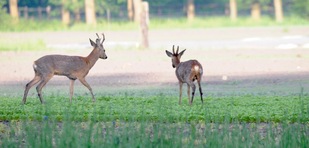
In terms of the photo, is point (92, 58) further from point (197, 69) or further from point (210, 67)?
point (210, 67)

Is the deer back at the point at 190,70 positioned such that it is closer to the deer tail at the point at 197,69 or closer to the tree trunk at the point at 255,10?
the deer tail at the point at 197,69

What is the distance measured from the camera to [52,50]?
38.6 meters

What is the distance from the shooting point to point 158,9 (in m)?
83.4

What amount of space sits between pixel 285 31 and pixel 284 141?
44.5 m

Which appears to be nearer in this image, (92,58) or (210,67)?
(92,58)

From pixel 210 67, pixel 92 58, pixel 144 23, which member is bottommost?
pixel 210 67

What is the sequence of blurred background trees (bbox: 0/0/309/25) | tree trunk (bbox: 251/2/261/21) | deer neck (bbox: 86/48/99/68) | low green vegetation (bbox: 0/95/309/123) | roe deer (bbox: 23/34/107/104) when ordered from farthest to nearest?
tree trunk (bbox: 251/2/261/21) → blurred background trees (bbox: 0/0/309/25) → deer neck (bbox: 86/48/99/68) → roe deer (bbox: 23/34/107/104) → low green vegetation (bbox: 0/95/309/123)

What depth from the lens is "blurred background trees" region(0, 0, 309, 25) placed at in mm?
74169

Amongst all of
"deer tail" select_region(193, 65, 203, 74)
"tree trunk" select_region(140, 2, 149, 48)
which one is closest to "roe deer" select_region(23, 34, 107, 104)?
"deer tail" select_region(193, 65, 203, 74)

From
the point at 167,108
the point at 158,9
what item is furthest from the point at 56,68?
the point at 158,9

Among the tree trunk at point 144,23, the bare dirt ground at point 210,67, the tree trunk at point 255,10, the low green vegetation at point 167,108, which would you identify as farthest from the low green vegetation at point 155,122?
the tree trunk at point 255,10

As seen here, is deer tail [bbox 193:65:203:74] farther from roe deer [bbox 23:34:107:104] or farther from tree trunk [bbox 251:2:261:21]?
tree trunk [bbox 251:2:261:21]

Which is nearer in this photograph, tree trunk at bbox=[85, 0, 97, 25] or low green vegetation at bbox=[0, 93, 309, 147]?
low green vegetation at bbox=[0, 93, 309, 147]

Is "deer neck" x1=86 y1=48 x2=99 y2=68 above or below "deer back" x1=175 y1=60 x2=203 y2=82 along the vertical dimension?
above
